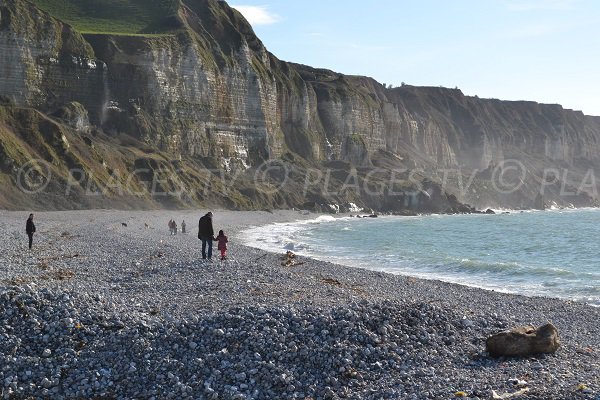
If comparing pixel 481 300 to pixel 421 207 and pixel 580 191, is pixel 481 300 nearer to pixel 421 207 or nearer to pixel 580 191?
pixel 421 207

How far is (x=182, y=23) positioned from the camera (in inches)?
3787

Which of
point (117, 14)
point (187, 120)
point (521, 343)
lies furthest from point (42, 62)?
point (521, 343)

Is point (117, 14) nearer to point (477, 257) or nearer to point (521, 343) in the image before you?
point (477, 257)

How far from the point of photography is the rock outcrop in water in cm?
6627

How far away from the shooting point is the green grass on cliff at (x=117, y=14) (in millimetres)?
94938

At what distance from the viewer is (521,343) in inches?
463

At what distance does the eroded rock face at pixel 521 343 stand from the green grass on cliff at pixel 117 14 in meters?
87.7

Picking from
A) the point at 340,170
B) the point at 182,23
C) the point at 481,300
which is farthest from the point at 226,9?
the point at 481,300

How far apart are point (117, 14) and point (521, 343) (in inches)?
3966

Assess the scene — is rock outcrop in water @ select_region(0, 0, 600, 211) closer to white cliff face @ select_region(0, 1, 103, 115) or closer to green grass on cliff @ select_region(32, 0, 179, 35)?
white cliff face @ select_region(0, 1, 103, 115)

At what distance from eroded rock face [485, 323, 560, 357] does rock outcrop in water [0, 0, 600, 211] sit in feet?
163

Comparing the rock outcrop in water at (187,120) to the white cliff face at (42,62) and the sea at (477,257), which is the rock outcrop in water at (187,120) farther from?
the sea at (477,257)

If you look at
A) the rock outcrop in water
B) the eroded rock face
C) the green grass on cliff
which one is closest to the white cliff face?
the rock outcrop in water

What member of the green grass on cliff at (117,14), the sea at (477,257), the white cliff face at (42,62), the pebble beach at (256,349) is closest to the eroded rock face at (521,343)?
the pebble beach at (256,349)
